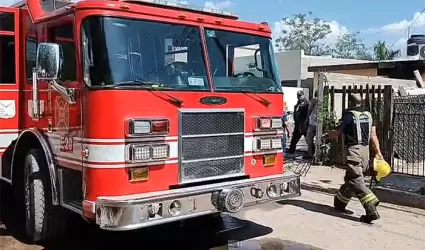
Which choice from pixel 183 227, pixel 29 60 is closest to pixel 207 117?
pixel 183 227

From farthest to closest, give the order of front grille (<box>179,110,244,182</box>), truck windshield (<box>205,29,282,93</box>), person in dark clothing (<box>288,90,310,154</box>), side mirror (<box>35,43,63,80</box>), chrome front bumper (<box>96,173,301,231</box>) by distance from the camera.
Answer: person in dark clothing (<box>288,90,310,154</box>) → truck windshield (<box>205,29,282,93</box>) → front grille (<box>179,110,244,182</box>) → side mirror (<box>35,43,63,80</box>) → chrome front bumper (<box>96,173,301,231</box>)

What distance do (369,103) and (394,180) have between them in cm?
228

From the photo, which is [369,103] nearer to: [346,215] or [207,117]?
[346,215]

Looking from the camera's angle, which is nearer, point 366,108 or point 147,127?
point 147,127

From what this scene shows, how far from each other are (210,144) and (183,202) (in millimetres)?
781

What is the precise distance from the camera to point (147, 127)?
17.1 feet

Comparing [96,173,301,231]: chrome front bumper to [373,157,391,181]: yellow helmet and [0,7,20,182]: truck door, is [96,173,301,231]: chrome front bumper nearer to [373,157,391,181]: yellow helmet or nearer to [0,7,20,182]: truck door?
[373,157,391,181]: yellow helmet

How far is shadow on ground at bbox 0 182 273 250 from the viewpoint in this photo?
637 centimetres

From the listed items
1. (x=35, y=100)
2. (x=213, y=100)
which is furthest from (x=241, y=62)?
(x=35, y=100)

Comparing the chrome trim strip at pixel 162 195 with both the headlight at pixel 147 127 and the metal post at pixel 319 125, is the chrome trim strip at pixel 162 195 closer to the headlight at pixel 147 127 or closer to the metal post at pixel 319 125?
the headlight at pixel 147 127

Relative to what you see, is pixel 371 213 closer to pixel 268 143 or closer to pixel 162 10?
pixel 268 143

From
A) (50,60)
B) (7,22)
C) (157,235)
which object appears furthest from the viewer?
(7,22)

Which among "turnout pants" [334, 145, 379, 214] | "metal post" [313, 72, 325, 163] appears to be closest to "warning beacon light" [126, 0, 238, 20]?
"turnout pants" [334, 145, 379, 214]

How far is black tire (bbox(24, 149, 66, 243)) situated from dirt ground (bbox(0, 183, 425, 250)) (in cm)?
21
